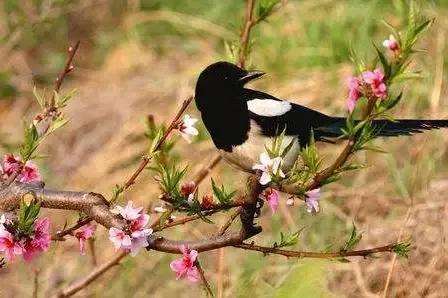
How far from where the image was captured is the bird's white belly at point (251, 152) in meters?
2.22

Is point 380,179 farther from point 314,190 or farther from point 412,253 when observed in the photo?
point 314,190

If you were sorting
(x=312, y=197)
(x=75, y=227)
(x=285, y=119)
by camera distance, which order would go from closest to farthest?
1. (x=312, y=197)
2. (x=75, y=227)
3. (x=285, y=119)

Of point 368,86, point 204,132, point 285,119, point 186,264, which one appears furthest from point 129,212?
point 204,132

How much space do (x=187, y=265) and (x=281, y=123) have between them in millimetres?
586

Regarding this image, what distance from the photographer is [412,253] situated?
11.0 feet

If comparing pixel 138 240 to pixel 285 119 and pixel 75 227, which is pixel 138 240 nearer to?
pixel 75 227

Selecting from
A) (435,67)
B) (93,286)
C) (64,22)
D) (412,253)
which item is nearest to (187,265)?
(412,253)

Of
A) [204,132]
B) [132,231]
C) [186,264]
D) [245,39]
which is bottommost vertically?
[204,132]

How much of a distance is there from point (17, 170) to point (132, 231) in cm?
30

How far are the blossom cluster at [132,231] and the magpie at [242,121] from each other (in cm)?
41

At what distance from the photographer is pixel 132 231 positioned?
6.15 feet

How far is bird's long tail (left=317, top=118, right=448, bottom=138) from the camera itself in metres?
2.11

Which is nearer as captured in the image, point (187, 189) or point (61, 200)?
point (187, 189)

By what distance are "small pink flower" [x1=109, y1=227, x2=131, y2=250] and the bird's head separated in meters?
0.48
